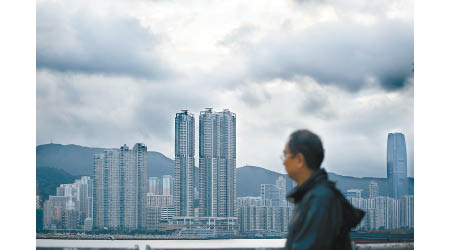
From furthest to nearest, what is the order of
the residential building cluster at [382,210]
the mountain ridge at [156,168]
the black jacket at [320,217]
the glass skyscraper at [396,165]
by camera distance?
1. the mountain ridge at [156,168]
2. the glass skyscraper at [396,165]
3. the residential building cluster at [382,210]
4. the black jacket at [320,217]

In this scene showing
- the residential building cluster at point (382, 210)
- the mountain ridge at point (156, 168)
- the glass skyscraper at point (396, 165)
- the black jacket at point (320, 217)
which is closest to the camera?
the black jacket at point (320, 217)

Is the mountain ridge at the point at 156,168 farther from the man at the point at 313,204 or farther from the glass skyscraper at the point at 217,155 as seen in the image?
the man at the point at 313,204

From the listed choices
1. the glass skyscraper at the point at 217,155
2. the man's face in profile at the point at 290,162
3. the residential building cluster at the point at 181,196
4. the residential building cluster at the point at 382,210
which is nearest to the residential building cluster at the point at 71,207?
the residential building cluster at the point at 181,196

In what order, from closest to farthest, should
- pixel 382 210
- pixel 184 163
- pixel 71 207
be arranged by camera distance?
pixel 382 210 < pixel 184 163 < pixel 71 207

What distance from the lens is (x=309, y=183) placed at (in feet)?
3.05

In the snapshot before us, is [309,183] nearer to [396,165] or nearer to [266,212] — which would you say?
[396,165]

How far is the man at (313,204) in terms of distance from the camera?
0.88m

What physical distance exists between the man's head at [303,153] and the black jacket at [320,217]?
3 centimetres

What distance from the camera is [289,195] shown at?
3.14 feet

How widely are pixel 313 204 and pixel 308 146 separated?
11 cm

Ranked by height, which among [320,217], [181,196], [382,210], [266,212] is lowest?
[266,212]

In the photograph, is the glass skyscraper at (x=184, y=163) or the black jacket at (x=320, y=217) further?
the glass skyscraper at (x=184, y=163)

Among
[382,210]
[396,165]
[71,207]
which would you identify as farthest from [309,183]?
[71,207]
